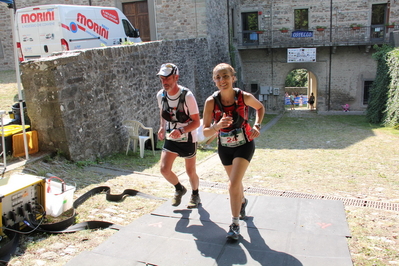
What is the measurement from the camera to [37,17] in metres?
11.2

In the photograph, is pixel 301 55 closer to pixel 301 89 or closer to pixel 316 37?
pixel 316 37

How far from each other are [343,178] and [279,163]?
161cm

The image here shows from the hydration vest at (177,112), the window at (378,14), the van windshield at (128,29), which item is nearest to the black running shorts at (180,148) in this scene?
the hydration vest at (177,112)

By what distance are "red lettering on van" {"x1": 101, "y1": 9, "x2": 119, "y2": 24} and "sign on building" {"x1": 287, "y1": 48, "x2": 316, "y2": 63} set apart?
473 inches

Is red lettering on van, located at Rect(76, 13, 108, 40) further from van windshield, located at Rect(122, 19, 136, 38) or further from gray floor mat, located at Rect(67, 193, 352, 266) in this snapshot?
gray floor mat, located at Rect(67, 193, 352, 266)

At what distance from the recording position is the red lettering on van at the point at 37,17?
11.1m

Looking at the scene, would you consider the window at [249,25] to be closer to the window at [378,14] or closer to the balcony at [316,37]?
the balcony at [316,37]

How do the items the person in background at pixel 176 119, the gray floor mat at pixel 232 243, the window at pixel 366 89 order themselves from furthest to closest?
the window at pixel 366 89 → the person in background at pixel 176 119 → the gray floor mat at pixel 232 243

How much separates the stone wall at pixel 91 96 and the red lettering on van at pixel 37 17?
3.33m

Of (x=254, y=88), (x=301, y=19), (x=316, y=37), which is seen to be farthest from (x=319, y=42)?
(x=254, y=88)

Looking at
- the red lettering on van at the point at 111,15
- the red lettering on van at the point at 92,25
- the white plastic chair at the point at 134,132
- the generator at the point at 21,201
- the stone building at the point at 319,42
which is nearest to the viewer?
the generator at the point at 21,201

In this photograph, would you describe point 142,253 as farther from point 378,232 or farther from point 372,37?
point 372,37

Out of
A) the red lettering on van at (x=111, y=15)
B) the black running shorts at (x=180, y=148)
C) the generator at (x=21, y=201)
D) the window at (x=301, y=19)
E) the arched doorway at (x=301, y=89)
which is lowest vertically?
the arched doorway at (x=301, y=89)

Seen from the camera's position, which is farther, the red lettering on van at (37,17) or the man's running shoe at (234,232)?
the red lettering on van at (37,17)
